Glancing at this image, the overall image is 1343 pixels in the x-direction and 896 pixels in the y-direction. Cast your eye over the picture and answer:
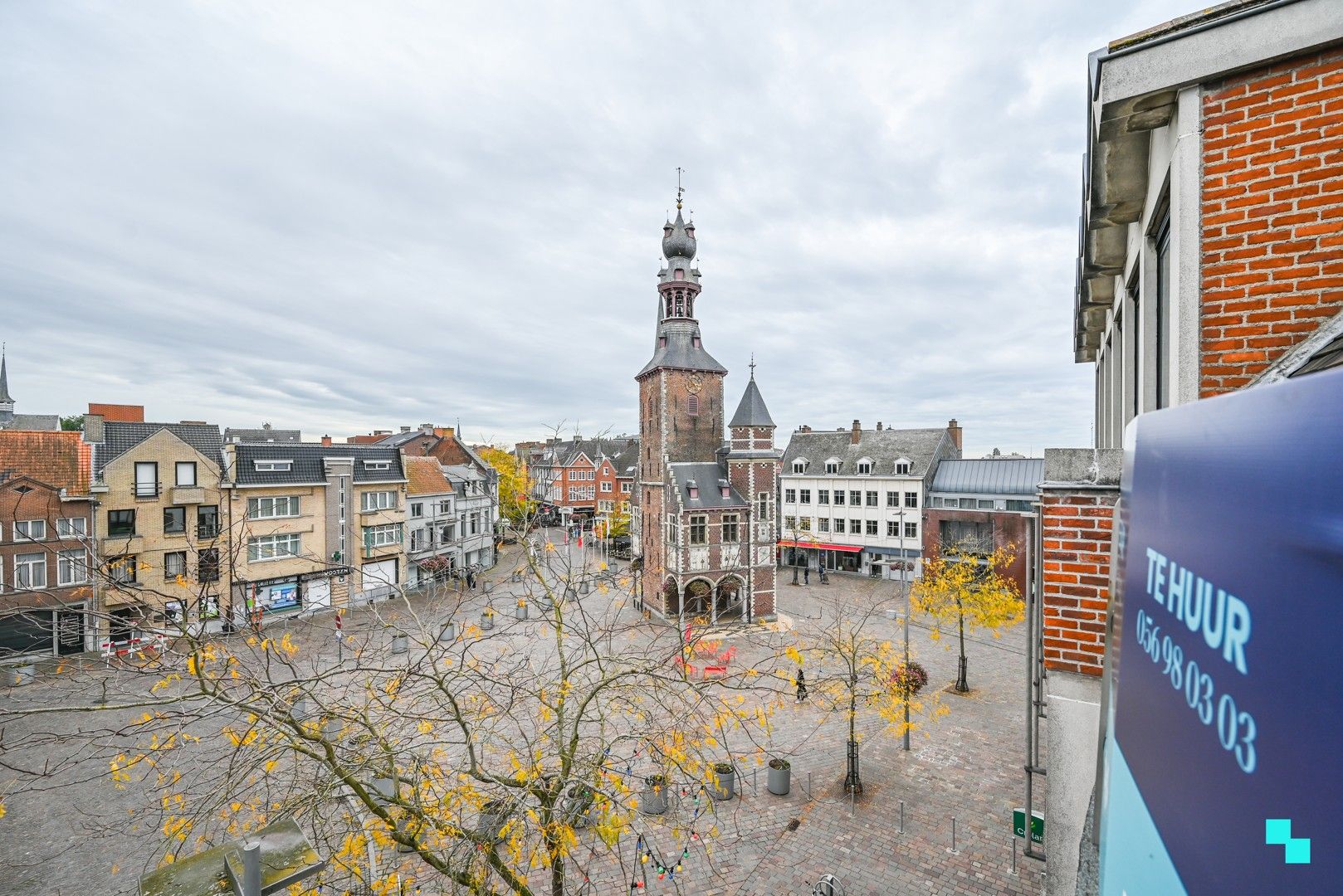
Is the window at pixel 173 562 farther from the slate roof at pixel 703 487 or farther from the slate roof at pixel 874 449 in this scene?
the slate roof at pixel 874 449

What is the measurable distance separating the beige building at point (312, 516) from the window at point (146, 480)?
2565 mm

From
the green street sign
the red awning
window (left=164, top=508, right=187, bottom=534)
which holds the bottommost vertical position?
the red awning

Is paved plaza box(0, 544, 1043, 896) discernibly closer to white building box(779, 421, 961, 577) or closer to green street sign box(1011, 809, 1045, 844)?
green street sign box(1011, 809, 1045, 844)

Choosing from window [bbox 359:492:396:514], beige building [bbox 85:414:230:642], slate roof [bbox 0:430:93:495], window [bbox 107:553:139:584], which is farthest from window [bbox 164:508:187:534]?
window [bbox 107:553:139:584]

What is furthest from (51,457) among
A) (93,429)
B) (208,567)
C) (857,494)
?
(857,494)

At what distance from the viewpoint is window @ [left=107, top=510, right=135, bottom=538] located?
2356 cm

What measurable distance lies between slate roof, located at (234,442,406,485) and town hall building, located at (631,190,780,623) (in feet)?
46.3

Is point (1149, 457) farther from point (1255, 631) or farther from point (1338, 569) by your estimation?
point (1338, 569)

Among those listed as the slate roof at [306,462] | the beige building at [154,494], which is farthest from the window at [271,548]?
the slate roof at [306,462]

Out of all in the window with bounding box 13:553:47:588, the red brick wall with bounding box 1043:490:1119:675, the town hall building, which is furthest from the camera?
the town hall building

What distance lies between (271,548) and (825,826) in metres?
26.7

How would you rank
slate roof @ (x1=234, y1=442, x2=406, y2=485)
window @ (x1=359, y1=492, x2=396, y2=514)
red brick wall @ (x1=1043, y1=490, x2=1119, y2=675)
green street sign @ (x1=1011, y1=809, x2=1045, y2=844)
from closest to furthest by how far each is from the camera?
red brick wall @ (x1=1043, y1=490, x2=1119, y2=675)
green street sign @ (x1=1011, y1=809, x2=1045, y2=844)
slate roof @ (x1=234, y1=442, x2=406, y2=485)
window @ (x1=359, y1=492, x2=396, y2=514)

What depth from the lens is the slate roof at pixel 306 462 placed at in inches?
1091

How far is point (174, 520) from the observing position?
996 inches
